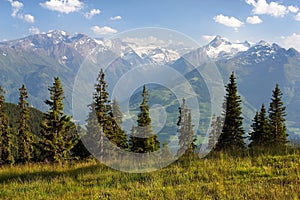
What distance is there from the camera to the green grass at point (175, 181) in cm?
805

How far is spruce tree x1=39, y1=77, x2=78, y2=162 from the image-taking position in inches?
1484

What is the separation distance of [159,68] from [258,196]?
33.4 ft

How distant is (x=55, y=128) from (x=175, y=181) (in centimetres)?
3171

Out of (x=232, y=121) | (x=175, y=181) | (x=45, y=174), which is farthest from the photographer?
(x=232, y=121)

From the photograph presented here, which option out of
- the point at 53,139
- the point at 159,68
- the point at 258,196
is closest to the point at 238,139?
the point at 53,139

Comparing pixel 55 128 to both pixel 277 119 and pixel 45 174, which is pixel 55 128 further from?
pixel 277 119

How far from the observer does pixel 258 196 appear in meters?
7.50

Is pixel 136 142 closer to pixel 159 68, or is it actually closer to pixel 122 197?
pixel 159 68

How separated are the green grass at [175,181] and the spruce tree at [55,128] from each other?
25.5m

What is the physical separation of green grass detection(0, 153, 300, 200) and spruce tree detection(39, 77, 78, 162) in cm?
2551

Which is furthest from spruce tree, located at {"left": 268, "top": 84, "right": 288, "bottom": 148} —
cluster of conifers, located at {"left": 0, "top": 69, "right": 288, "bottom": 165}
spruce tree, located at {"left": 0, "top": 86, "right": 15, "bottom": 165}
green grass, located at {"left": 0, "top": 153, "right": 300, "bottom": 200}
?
spruce tree, located at {"left": 0, "top": 86, "right": 15, "bottom": 165}

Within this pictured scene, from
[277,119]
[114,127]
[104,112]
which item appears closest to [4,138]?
[114,127]

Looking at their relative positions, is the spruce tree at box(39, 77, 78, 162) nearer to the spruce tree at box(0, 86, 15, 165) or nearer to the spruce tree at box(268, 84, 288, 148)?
the spruce tree at box(0, 86, 15, 165)

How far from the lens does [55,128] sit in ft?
127
